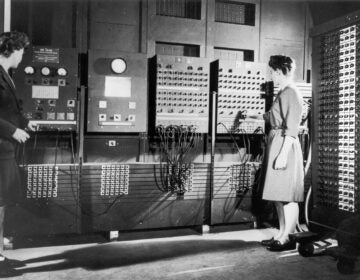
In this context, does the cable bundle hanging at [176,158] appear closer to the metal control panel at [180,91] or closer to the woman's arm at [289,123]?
the metal control panel at [180,91]

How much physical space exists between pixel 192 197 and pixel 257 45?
76.0 inches

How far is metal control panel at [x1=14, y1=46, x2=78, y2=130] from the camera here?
3055 mm

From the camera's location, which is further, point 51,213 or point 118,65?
point 118,65

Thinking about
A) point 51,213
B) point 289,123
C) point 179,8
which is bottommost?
point 51,213

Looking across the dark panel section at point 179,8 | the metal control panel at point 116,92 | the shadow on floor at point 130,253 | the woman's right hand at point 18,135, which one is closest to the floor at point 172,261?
the shadow on floor at point 130,253

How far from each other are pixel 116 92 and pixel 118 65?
0.81 feet

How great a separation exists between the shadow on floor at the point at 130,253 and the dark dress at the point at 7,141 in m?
0.56

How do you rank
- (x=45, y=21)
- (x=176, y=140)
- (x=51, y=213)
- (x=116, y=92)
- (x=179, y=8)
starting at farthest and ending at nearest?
(x=179, y=8) → (x=176, y=140) → (x=45, y=21) → (x=116, y=92) → (x=51, y=213)

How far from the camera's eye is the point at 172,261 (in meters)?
2.67

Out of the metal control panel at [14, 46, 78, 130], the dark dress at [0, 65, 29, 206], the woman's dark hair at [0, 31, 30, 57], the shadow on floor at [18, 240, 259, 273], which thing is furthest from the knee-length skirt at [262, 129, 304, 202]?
the woman's dark hair at [0, 31, 30, 57]

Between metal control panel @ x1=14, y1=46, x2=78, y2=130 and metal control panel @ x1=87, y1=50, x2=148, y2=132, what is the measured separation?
6.4 inches

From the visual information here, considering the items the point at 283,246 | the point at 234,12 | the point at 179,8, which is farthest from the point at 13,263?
the point at 234,12

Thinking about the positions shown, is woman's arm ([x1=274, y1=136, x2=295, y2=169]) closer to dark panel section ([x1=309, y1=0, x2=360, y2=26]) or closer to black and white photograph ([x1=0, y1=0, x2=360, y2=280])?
black and white photograph ([x1=0, y1=0, x2=360, y2=280])

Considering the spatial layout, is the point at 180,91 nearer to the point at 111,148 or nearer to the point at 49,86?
the point at 111,148
